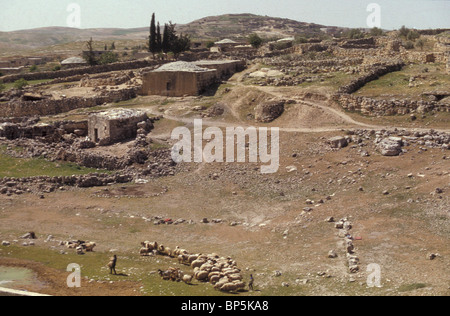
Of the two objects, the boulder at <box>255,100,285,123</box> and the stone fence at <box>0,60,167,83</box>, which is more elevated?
the stone fence at <box>0,60,167,83</box>

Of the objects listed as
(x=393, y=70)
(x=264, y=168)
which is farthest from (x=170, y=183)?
(x=393, y=70)

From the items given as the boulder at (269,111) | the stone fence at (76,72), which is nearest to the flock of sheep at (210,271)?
the boulder at (269,111)

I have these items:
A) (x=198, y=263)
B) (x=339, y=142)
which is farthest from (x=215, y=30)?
(x=198, y=263)

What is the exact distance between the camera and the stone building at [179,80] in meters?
39.0

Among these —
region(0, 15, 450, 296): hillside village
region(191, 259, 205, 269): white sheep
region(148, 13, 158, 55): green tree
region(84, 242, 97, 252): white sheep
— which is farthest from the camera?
region(148, 13, 158, 55): green tree

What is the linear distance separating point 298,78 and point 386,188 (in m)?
18.1

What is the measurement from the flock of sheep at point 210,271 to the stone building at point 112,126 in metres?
14.9

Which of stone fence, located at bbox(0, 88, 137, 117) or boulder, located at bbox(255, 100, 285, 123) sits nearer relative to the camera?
boulder, located at bbox(255, 100, 285, 123)

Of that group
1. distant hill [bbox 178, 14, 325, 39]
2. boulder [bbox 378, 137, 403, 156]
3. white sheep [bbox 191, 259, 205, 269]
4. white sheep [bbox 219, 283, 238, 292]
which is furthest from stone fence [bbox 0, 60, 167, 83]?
distant hill [bbox 178, 14, 325, 39]

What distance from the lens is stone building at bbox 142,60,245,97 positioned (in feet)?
128

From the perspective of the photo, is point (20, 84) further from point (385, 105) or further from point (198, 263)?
point (198, 263)

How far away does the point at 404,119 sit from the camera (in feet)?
91.3

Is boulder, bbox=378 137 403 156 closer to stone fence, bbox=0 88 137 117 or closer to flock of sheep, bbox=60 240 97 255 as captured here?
flock of sheep, bbox=60 240 97 255

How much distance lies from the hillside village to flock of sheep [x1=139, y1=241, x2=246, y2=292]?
49 millimetres
